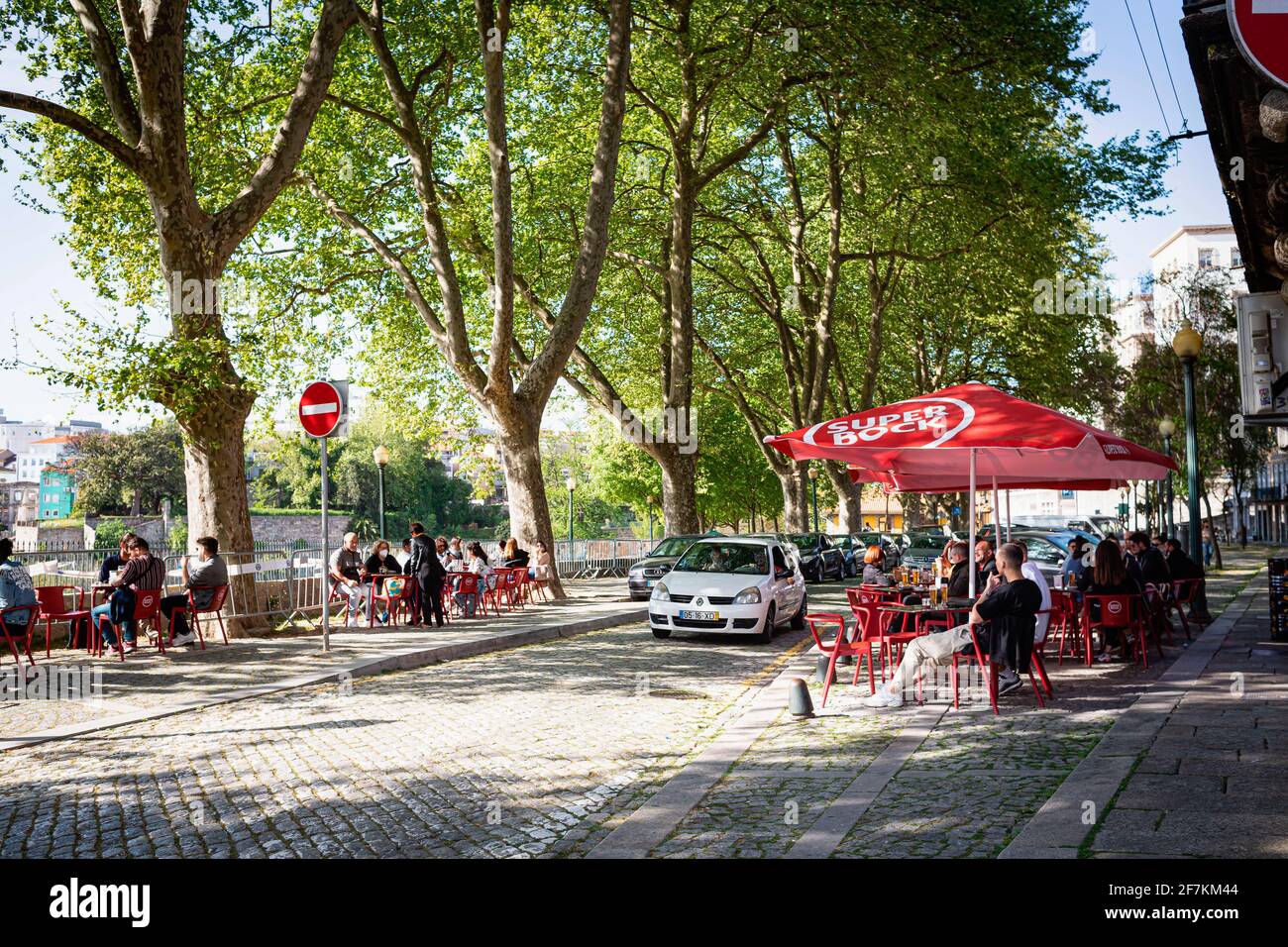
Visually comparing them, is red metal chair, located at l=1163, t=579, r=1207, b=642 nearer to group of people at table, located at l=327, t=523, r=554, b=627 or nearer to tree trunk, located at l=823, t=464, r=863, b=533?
group of people at table, located at l=327, t=523, r=554, b=627

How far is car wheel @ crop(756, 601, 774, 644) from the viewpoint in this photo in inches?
671

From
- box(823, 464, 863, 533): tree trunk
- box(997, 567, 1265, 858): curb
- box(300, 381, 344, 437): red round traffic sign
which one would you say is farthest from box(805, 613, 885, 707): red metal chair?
box(823, 464, 863, 533): tree trunk

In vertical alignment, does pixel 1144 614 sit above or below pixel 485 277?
below

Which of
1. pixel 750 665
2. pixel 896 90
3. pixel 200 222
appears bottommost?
pixel 750 665

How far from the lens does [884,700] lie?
10.5 metres

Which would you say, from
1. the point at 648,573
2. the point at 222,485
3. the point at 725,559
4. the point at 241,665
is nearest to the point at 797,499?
the point at 648,573

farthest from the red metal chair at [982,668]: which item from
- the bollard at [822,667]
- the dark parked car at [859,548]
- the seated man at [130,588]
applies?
the dark parked car at [859,548]

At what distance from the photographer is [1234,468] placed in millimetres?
51969

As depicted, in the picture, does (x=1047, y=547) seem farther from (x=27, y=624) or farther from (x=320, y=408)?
(x=27, y=624)

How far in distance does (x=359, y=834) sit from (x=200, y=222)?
37.8 feet

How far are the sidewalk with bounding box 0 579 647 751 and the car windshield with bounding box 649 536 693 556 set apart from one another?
5001mm

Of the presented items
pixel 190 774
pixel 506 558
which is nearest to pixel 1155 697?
pixel 190 774
